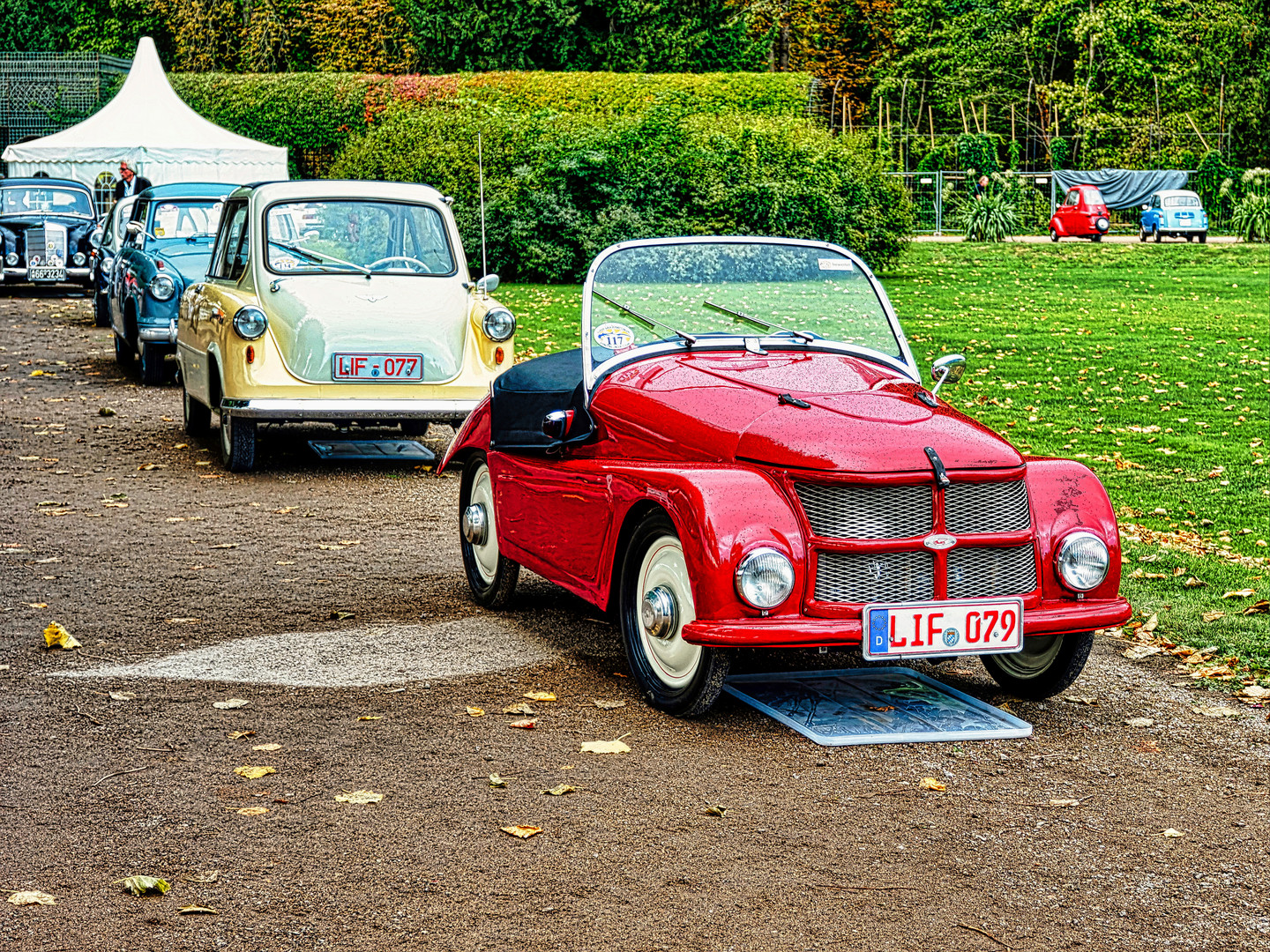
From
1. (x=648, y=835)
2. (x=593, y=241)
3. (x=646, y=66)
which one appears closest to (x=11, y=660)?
(x=648, y=835)

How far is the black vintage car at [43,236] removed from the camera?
25.0 m

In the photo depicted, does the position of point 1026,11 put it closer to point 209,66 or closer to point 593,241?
point 209,66

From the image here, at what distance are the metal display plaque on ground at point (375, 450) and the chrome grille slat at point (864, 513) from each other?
6566mm

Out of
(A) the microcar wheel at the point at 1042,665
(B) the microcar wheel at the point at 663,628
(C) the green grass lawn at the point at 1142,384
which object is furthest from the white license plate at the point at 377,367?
(A) the microcar wheel at the point at 1042,665

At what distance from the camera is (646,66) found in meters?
42.8

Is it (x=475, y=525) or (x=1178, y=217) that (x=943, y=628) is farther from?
(x=1178, y=217)

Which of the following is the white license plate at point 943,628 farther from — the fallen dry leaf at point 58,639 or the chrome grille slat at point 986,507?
the fallen dry leaf at point 58,639

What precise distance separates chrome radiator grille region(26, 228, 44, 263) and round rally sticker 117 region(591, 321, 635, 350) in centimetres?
2097

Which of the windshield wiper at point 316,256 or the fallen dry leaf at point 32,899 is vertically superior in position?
the windshield wiper at point 316,256

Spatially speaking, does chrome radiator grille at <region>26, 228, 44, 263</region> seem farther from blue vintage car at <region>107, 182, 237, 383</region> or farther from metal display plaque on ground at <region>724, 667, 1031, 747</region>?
metal display plaque on ground at <region>724, 667, 1031, 747</region>

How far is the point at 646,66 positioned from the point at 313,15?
65.2ft

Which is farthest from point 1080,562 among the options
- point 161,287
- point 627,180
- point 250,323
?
point 627,180

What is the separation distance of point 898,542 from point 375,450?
23.8ft

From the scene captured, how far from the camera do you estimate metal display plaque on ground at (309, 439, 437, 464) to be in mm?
11461
